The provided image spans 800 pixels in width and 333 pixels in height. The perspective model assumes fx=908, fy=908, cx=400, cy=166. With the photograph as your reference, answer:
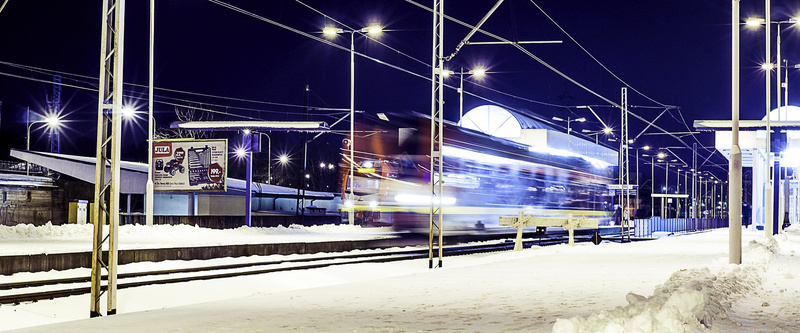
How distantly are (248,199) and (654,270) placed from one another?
2438 cm

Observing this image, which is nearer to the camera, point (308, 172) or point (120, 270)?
point (120, 270)

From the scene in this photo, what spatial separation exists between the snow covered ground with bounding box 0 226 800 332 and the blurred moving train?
8082mm

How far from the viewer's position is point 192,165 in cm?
3991

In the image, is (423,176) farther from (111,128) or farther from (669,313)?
(669,313)

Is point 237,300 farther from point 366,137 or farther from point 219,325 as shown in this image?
point 366,137

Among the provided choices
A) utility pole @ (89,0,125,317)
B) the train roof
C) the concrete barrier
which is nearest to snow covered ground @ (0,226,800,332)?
utility pole @ (89,0,125,317)

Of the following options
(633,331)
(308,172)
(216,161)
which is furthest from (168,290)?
(308,172)

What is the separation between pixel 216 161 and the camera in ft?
130

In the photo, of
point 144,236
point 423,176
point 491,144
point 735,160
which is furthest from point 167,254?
point 735,160

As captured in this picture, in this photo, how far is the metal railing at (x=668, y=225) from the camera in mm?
56281

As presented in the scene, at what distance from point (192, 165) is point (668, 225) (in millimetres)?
39758

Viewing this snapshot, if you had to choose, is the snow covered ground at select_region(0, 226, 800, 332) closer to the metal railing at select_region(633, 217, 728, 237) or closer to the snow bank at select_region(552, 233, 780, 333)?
Answer: the snow bank at select_region(552, 233, 780, 333)

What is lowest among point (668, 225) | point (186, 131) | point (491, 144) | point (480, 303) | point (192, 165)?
point (668, 225)

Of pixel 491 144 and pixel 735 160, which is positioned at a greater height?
pixel 491 144
